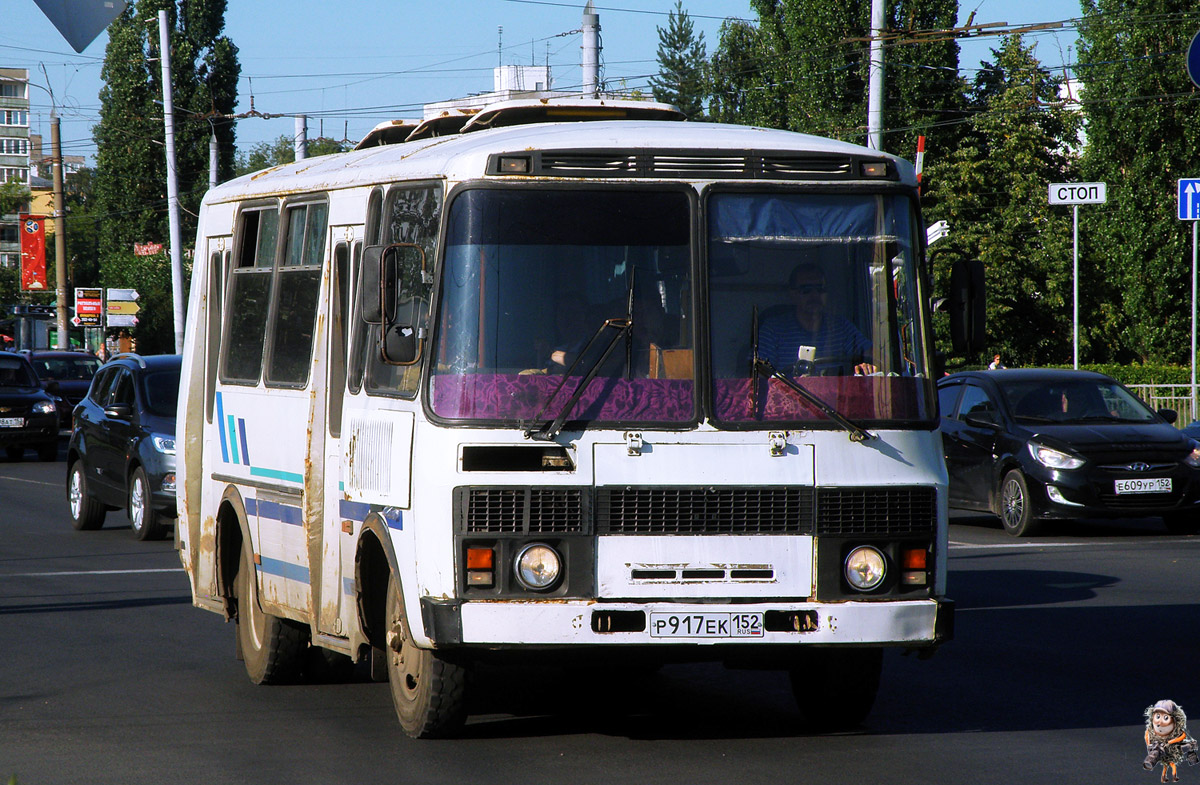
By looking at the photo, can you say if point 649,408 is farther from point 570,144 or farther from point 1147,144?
point 1147,144

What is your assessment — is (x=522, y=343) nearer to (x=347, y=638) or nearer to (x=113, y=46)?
(x=347, y=638)

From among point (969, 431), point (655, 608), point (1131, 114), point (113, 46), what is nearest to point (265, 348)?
point (655, 608)

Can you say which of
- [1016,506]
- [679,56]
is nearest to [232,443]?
[1016,506]

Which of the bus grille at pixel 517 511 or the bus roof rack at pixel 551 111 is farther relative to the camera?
the bus roof rack at pixel 551 111

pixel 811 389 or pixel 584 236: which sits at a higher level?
pixel 584 236

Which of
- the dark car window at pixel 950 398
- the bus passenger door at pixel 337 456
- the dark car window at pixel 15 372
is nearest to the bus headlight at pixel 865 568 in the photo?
the bus passenger door at pixel 337 456

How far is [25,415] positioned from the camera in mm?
32656

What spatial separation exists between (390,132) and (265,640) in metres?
2.95

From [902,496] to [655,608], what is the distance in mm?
1106

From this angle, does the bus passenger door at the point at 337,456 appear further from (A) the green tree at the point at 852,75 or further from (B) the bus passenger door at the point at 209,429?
(A) the green tree at the point at 852,75

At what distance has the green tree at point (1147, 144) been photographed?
47.1 meters

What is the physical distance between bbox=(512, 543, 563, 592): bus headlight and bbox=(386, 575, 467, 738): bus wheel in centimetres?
55

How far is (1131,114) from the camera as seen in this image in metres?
47.7

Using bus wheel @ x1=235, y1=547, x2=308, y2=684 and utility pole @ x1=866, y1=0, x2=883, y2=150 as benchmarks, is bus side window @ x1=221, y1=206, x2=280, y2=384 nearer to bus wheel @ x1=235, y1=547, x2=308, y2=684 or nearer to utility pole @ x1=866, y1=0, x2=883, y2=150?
bus wheel @ x1=235, y1=547, x2=308, y2=684
